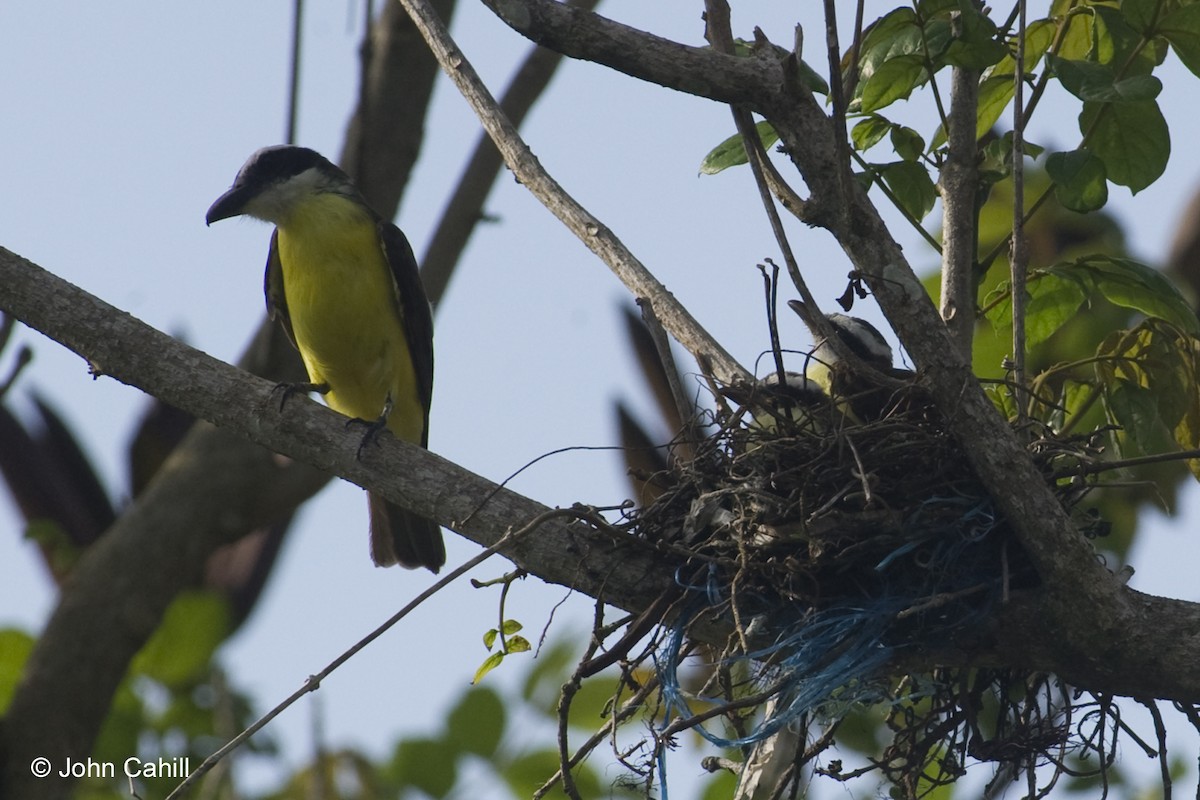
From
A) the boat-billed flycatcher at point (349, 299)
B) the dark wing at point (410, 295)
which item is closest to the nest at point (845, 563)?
the boat-billed flycatcher at point (349, 299)

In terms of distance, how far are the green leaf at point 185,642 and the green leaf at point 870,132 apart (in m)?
3.11

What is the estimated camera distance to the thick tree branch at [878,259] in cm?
326

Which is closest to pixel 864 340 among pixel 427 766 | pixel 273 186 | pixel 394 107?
pixel 427 766

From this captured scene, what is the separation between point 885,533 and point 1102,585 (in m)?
0.48

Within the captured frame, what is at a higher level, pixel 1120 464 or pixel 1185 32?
pixel 1185 32

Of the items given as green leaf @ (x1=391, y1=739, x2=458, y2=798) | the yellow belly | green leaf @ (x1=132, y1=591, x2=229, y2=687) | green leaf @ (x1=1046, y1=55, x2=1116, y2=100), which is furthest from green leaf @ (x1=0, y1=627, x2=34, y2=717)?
green leaf @ (x1=1046, y1=55, x2=1116, y2=100)

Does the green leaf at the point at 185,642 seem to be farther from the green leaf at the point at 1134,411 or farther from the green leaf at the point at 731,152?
the green leaf at the point at 1134,411

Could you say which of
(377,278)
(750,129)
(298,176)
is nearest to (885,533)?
(750,129)

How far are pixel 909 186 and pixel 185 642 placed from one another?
3517 millimetres

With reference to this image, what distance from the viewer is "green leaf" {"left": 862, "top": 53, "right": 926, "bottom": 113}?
379cm

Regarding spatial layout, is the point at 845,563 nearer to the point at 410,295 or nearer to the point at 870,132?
the point at 870,132

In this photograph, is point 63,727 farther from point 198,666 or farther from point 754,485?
point 754,485

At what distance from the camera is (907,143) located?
4.04 metres

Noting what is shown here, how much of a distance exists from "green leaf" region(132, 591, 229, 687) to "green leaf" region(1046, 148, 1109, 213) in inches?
138
